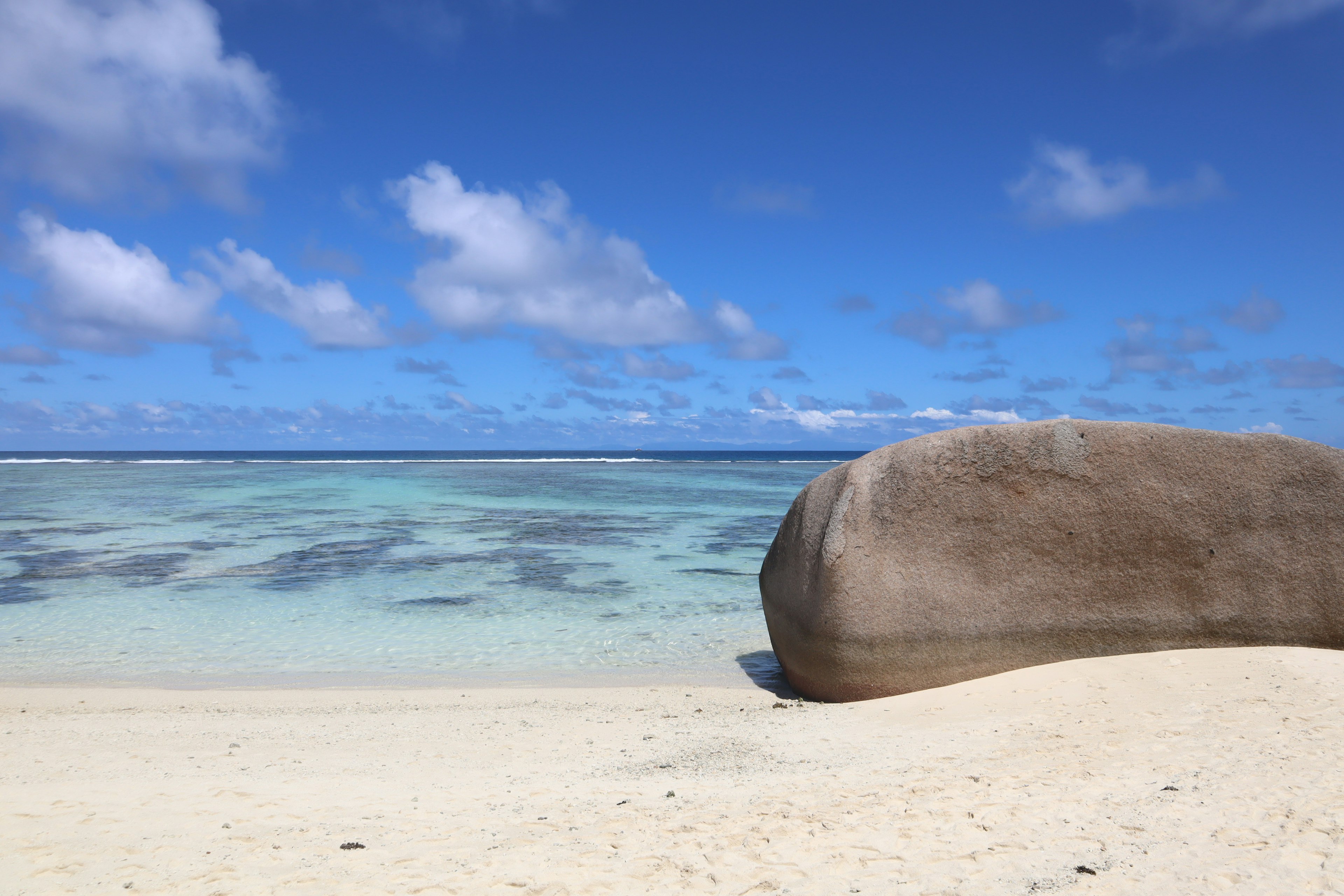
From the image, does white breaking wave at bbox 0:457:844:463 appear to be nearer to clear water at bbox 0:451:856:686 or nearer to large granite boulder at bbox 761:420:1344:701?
clear water at bbox 0:451:856:686

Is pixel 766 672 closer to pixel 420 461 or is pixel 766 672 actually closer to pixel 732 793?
pixel 732 793

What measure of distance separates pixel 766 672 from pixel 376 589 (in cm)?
642

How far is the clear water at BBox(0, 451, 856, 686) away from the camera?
784 cm

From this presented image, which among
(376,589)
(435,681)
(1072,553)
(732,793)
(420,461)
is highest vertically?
(1072,553)

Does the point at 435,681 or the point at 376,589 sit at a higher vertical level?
the point at 376,589

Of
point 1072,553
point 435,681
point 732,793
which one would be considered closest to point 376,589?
point 435,681

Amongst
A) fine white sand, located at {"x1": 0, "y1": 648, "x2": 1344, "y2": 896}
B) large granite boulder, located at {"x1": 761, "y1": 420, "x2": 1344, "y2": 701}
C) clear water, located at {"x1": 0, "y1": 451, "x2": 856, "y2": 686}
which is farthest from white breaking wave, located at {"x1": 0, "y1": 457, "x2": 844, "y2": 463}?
large granite boulder, located at {"x1": 761, "y1": 420, "x2": 1344, "y2": 701}

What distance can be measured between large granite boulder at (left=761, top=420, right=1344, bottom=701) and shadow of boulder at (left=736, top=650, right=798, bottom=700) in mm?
822

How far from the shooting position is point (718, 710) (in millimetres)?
6020

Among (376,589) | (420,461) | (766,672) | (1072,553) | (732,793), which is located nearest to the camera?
(732,793)

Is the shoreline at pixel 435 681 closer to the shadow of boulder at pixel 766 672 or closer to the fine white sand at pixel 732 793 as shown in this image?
the shadow of boulder at pixel 766 672

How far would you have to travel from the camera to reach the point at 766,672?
731 cm

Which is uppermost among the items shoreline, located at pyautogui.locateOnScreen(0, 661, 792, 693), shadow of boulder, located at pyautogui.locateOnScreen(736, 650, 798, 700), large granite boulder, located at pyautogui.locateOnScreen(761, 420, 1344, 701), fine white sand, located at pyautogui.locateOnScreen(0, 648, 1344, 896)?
large granite boulder, located at pyautogui.locateOnScreen(761, 420, 1344, 701)

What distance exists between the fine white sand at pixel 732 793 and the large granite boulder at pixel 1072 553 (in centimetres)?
28
